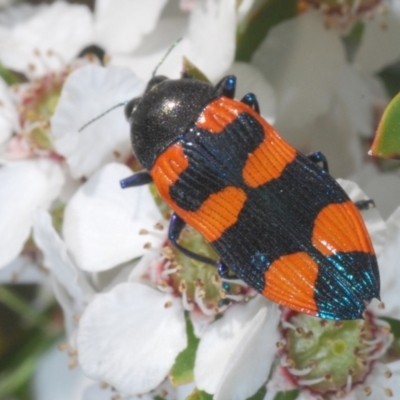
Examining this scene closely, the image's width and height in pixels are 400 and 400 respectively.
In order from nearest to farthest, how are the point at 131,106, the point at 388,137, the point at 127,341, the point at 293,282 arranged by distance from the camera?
the point at 388,137
the point at 293,282
the point at 127,341
the point at 131,106

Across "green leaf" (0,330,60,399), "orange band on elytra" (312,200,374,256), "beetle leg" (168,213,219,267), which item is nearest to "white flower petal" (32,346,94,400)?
"green leaf" (0,330,60,399)

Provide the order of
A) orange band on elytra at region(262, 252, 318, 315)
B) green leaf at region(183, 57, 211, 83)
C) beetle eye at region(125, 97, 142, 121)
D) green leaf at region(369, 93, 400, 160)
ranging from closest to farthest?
green leaf at region(369, 93, 400, 160) < orange band on elytra at region(262, 252, 318, 315) < green leaf at region(183, 57, 211, 83) < beetle eye at region(125, 97, 142, 121)

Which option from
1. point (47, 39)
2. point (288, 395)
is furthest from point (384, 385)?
point (47, 39)

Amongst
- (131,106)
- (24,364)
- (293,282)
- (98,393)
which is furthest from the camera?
(24,364)

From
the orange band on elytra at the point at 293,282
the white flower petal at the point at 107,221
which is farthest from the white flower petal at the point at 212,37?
the orange band on elytra at the point at 293,282

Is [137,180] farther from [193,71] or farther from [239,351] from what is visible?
[239,351]

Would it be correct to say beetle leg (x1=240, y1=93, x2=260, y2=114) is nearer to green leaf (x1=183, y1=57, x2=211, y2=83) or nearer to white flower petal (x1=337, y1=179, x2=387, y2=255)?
green leaf (x1=183, y1=57, x2=211, y2=83)

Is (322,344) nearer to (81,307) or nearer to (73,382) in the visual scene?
(81,307)
